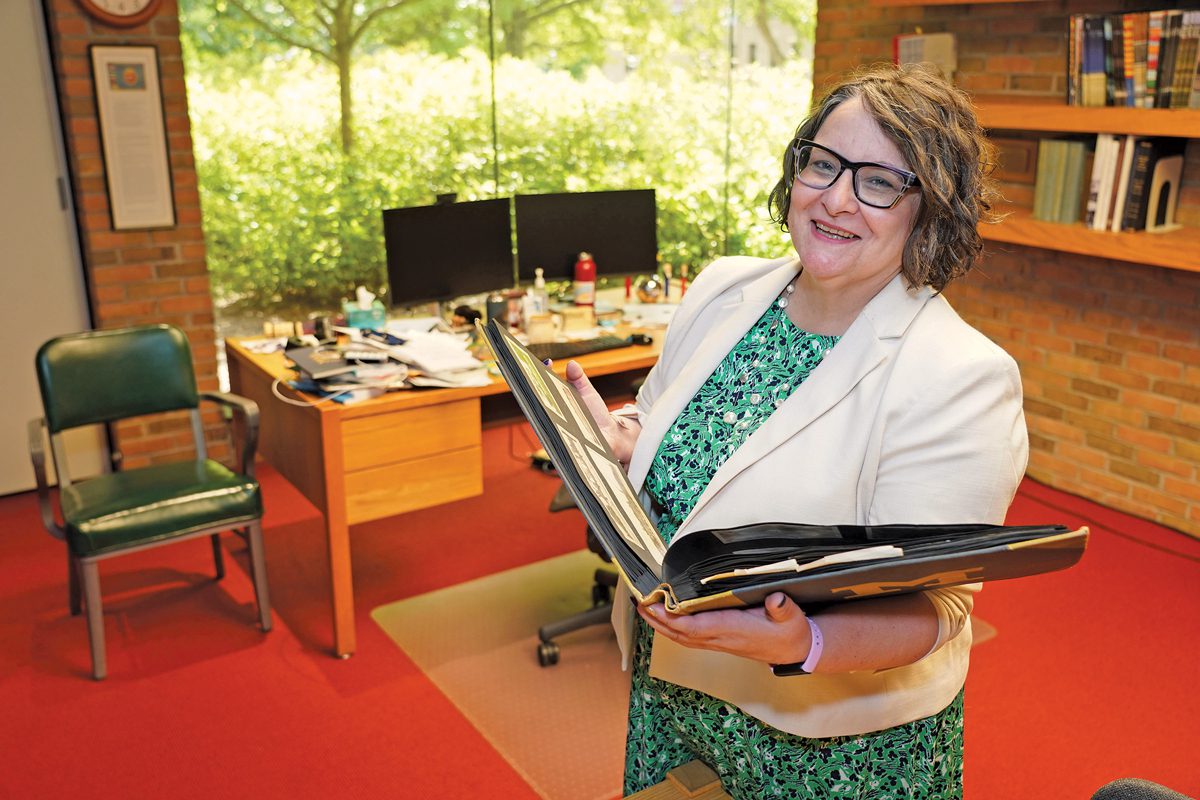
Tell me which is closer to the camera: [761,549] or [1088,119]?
[761,549]

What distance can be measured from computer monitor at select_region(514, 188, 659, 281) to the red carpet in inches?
41.3

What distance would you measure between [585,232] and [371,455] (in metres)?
1.44

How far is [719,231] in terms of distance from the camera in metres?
6.29

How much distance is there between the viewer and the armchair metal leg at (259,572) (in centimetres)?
319

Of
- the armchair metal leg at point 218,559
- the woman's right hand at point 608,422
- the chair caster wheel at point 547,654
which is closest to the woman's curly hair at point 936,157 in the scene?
the woman's right hand at point 608,422

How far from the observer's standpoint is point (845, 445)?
4.14 ft

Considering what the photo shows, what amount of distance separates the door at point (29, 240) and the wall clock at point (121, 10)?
0.78ft

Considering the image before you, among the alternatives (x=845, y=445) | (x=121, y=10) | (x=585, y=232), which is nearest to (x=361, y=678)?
(x=585, y=232)

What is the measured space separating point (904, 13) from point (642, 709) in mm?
4034

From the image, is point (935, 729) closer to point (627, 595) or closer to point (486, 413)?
point (627, 595)

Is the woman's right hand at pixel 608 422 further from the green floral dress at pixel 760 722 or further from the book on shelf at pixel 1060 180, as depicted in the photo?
the book on shelf at pixel 1060 180

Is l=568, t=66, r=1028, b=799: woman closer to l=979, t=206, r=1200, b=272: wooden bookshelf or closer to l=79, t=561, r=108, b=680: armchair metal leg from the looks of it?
l=79, t=561, r=108, b=680: armchair metal leg

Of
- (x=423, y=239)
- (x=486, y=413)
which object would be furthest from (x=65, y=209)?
(x=486, y=413)

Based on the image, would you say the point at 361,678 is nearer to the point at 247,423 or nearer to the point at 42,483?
the point at 247,423
